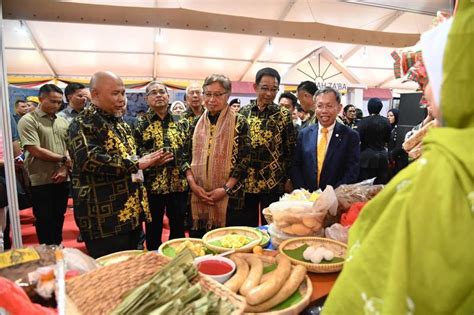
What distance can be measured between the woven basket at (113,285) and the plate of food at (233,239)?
452 millimetres

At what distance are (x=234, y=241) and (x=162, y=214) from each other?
1.63 metres

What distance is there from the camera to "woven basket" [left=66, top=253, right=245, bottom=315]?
932 mm

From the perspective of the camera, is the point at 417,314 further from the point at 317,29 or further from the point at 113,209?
the point at 317,29

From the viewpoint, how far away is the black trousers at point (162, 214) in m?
2.98

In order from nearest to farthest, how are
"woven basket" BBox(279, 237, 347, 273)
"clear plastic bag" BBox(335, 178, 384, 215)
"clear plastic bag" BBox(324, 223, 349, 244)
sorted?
"woven basket" BBox(279, 237, 347, 273) → "clear plastic bag" BBox(324, 223, 349, 244) → "clear plastic bag" BBox(335, 178, 384, 215)

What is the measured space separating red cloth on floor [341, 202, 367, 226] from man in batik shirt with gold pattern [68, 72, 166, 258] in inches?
48.6

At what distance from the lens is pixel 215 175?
2.47m

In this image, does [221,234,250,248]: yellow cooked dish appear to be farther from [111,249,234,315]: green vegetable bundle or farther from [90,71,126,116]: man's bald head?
[90,71,126,116]: man's bald head

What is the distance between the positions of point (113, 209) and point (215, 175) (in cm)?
76

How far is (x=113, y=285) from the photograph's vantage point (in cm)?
99

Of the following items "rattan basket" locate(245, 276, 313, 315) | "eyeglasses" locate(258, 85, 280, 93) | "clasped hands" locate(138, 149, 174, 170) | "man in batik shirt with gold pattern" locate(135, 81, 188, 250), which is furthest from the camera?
"man in batik shirt with gold pattern" locate(135, 81, 188, 250)

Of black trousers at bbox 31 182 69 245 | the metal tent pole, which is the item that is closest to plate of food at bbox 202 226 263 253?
the metal tent pole

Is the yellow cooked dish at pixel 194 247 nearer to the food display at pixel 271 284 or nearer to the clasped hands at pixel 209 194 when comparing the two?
the food display at pixel 271 284

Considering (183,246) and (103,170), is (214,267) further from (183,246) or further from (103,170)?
(103,170)
